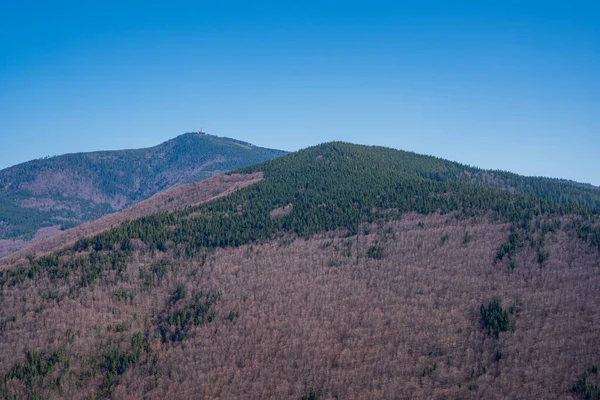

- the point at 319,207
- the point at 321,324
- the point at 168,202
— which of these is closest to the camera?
the point at 321,324

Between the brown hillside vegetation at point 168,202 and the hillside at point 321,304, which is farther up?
the brown hillside vegetation at point 168,202

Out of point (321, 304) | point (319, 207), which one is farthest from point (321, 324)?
point (319, 207)

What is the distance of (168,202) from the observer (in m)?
161

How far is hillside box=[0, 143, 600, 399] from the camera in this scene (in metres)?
67.8

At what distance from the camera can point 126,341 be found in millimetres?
77750

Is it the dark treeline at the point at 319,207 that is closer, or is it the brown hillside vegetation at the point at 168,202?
the dark treeline at the point at 319,207

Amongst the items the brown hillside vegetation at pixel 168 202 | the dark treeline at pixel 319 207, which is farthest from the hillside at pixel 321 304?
the brown hillside vegetation at pixel 168 202

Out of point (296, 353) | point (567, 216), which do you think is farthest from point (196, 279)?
point (567, 216)

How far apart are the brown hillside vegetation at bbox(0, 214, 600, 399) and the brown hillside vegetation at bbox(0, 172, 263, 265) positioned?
49476 millimetres

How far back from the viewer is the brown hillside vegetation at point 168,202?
14762 centimetres

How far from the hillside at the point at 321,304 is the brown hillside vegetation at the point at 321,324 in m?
0.28

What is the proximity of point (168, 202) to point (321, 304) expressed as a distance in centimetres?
8948

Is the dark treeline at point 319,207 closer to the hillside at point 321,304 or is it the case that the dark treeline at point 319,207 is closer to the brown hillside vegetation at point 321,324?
the hillside at point 321,304

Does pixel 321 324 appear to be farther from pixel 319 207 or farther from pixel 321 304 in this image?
pixel 319 207
